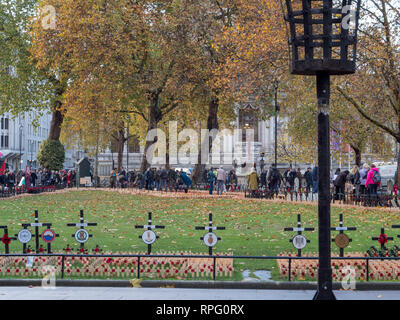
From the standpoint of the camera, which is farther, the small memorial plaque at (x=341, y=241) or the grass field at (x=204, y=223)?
the grass field at (x=204, y=223)

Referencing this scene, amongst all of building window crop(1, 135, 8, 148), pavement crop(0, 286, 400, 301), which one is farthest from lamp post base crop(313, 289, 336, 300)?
building window crop(1, 135, 8, 148)

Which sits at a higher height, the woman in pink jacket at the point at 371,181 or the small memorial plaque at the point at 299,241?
the woman in pink jacket at the point at 371,181

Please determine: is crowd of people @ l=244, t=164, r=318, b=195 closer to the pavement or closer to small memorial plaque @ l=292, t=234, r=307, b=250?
small memorial plaque @ l=292, t=234, r=307, b=250

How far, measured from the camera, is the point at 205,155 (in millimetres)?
50188

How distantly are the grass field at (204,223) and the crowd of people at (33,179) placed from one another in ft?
42.3

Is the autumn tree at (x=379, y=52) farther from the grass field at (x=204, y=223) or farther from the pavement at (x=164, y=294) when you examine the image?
the pavement at (x=164, y=294)

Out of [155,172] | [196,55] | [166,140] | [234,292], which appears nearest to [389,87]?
[196,55]

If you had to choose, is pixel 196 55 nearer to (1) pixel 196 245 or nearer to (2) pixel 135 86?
(2) pixel 135 86

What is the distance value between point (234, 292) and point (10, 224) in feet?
39.7

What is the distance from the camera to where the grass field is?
1609cm

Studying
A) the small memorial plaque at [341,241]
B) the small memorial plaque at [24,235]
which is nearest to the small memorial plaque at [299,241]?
the small memorial plaque at [341,241]

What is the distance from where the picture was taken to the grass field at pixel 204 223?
1609 centimetres

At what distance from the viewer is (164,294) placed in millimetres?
10781

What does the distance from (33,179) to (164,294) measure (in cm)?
3909
